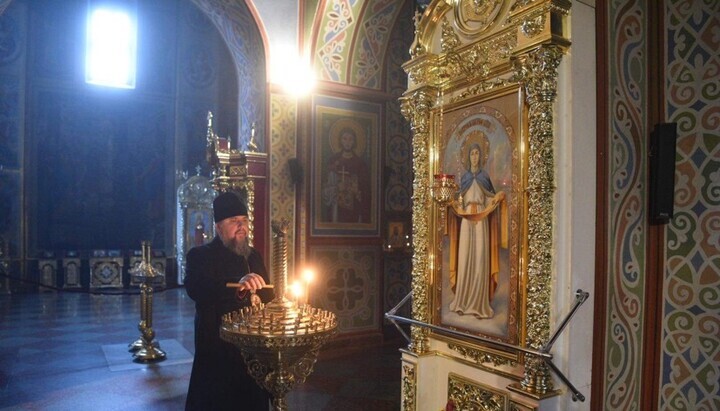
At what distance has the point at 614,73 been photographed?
3047 mm

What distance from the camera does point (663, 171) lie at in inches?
120

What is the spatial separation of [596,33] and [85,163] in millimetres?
15931

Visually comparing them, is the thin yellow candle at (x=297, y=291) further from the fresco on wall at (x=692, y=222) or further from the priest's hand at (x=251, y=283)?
the fresco on wall at (x=692, y=222)

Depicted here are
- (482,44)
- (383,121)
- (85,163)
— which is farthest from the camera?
(85,163)

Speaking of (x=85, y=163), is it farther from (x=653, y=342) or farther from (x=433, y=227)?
(x=653, y=342)

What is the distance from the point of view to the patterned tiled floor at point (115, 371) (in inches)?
219

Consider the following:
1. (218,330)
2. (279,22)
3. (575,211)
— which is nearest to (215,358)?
(218,330)

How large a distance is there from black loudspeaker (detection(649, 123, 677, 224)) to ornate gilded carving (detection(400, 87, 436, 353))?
4.70ft

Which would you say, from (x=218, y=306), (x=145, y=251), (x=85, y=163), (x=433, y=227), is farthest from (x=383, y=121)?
(x=85, y=163)

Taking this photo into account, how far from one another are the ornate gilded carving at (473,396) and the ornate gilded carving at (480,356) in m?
0.16

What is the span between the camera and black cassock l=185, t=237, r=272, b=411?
3441 mm

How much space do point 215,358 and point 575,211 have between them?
244cm

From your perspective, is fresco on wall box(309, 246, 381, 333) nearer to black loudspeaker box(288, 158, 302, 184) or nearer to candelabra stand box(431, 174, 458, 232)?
black loudspeaker box(288, 158, 302, 184)

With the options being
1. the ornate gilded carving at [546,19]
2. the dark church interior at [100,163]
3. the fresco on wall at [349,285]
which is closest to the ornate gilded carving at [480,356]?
the ornate gilded carving at [546,19]
